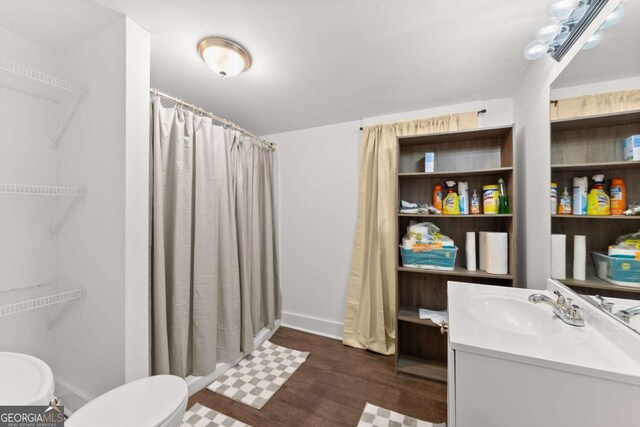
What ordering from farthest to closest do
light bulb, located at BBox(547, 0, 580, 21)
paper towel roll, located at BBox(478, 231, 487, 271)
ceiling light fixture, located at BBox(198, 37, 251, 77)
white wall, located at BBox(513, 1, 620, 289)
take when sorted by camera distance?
1. paper towel roll, located at BBox(478, 231, 487, 271)
2. ceiling light fixture, located at BBox(198, 37, 251, 77)
3. white wall, located at BBox(513, 1, 620, 289)
4. light bulb, located at BBox(547, 0, 580, 21)

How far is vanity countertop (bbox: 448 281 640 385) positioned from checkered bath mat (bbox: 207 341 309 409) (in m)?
1.40

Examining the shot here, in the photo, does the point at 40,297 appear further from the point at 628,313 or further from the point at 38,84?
the point at 628,313

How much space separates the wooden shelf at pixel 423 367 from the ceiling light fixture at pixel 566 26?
2.11 m

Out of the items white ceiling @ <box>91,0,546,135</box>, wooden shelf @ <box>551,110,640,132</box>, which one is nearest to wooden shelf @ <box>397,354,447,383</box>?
wooden shelf @ <box>551,110,640,132</box>

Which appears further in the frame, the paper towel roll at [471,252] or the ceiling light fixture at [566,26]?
the paper towel roll at [471,252]

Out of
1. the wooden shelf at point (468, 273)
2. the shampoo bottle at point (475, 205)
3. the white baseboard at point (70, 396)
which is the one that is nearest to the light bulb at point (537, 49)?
the shampoo bottle at point (475, 205)

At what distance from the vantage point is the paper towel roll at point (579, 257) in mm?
986

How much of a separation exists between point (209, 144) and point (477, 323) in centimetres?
192

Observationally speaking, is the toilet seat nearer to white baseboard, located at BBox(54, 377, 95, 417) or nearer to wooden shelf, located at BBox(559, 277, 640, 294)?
white baseboard, located at BBox(54, 377, 95, 417)

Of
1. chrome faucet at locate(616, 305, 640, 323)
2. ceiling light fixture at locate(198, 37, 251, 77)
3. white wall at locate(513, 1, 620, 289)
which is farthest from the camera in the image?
ceiling light fixture at locate(198, 37, 251, 77)

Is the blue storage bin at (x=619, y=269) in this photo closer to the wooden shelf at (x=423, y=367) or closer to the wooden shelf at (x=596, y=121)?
the wooden shelf at (x=596, y=121)

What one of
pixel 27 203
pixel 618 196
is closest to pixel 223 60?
pixel 27 203

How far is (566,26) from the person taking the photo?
1080mm

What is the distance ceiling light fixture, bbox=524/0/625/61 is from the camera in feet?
3.12
